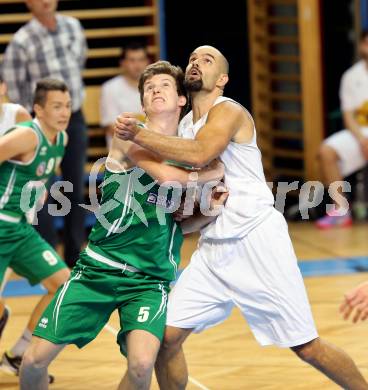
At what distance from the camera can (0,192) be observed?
17.9 ft

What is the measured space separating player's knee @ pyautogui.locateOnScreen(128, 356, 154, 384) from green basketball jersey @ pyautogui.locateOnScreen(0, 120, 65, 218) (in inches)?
58.7

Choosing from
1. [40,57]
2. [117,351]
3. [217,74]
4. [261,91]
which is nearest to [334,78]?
[261,91]

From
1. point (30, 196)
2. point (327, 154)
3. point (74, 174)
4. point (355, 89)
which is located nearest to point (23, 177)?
point (30, 196)

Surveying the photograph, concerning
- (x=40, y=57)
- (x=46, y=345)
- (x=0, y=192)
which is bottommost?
(x=46, y=345)

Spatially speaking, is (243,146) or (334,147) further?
(334,147)

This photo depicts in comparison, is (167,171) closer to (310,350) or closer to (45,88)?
(310,350)

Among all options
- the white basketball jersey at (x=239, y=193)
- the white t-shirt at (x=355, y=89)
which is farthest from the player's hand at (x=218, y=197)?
the white t-shirt at (x=355, y=89)

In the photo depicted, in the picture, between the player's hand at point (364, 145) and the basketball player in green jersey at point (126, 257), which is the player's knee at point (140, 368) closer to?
the basketball player in green jersey at point (126, 257)

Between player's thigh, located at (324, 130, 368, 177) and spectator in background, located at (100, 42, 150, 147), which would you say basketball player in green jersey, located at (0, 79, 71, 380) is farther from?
player's thigh, located at (324, 130, 368, 177)

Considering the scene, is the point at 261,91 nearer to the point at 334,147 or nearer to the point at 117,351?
the point at 334,147

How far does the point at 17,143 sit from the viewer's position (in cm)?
531

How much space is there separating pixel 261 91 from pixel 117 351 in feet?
18.3

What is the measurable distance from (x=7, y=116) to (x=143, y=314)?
1.87 m

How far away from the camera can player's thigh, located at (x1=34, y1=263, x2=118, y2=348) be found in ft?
14.4
